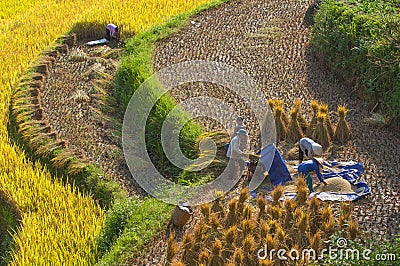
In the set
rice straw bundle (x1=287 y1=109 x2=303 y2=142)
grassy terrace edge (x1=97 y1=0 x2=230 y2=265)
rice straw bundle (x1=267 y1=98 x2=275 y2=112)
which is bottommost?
grassy terrace edge (x1=97 y1=0 x2=230 y2=265)

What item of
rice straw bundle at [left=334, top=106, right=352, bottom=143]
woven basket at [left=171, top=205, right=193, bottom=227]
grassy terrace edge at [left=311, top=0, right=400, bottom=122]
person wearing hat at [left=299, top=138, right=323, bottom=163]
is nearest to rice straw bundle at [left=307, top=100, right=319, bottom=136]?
rice straw bundle at [left=334, top=106, right=352, bottom=143]

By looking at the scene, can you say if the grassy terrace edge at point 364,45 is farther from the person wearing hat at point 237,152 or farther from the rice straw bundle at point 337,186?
the person wearing hat at point 237,152

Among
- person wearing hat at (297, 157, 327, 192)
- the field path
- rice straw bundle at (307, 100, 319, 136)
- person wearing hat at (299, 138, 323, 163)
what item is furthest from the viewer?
rice straw bundle at (307, 100, 319, 136)

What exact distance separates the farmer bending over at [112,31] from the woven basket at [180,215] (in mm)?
5672

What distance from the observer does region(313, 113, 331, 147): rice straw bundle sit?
7.79 m

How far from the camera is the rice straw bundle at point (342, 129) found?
7.84 metres

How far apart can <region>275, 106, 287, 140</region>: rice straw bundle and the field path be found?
0.36 meters

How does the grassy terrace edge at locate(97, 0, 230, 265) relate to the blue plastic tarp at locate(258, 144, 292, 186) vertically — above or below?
below

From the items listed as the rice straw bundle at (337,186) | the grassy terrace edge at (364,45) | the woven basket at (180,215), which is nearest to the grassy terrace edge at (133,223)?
the woven basket at (180,215)

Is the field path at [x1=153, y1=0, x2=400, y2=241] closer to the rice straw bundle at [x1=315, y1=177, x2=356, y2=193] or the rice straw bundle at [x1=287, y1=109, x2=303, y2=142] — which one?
the rice straw bundle at [x1=315, y1=177, x2=356, y2=193]

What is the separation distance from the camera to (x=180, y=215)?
6547 millimetres

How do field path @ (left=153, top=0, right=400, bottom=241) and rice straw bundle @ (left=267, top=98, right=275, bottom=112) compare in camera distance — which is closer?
field path @ (left=153, top=0, right=400, bottom=241)

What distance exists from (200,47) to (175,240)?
5.25 metres

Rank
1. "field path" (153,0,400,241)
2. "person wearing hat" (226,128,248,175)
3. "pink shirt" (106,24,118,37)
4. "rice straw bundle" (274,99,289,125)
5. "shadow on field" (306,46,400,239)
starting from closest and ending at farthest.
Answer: "shadow on field" (306,46,400,239) → "field path" (153,0,400,241) → "person wearing hat" (226,128,248,175) → "rice straw bundle" (274,99,289,125) → "pink shirt" (106,24,118,37)
